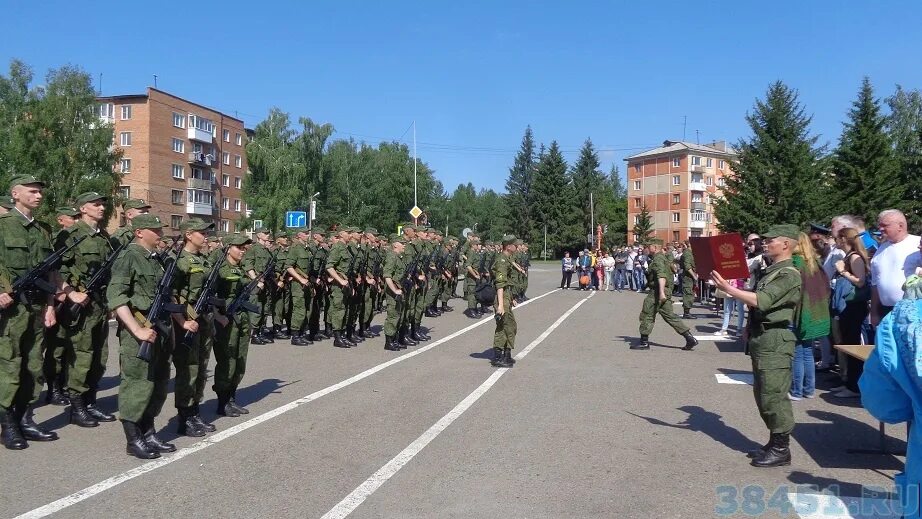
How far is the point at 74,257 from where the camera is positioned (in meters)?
7.84

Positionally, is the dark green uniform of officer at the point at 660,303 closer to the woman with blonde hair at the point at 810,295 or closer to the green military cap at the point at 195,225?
the woman with blonde hair at the point at 810,295

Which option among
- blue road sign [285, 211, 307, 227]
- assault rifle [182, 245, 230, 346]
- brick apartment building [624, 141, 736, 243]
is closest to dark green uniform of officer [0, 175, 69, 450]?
assault rifle [182, 245, 230, 346]

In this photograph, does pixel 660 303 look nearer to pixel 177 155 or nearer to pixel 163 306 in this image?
pixel 163 306

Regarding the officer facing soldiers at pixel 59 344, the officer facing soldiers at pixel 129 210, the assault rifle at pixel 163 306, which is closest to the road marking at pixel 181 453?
the assault rifle at pixel 163 306

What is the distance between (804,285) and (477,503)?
398 cm

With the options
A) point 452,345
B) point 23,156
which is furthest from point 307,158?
point 452,345

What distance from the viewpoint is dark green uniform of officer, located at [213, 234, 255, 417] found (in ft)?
24.8

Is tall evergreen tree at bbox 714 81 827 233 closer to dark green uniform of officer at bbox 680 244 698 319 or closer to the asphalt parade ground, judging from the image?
dark green uniform of officer at bbox 680 244 698 319

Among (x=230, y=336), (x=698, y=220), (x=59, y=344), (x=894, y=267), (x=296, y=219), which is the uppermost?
(x=698, y=220)

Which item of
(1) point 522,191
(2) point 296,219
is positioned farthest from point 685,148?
(2) point 296,219

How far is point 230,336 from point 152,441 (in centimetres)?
159

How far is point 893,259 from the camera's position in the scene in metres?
8.24

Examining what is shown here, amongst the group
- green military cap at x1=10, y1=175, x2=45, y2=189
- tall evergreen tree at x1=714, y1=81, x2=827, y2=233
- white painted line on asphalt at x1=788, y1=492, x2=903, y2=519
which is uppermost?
tall evergreen tree at x1=714, y1=81, x2=827, y2=233

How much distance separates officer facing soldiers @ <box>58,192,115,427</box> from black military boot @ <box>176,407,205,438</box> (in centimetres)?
106
